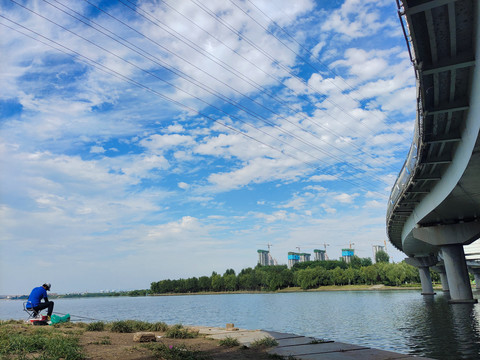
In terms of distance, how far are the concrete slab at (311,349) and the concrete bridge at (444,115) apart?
1193cm

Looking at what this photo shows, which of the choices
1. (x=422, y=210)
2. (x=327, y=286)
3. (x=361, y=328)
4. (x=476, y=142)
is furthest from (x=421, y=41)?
(x=327, y=286)

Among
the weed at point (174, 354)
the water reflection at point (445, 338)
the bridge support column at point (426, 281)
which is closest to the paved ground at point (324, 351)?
the weed at point (174, 354)

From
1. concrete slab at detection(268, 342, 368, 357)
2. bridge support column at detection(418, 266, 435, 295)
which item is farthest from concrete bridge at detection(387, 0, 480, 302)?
bridge support column at detection(418, 266, 435, 295)

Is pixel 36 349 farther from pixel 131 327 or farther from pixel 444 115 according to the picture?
Result: pixel 444 115

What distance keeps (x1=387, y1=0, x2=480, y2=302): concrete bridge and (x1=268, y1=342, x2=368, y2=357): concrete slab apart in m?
11.9

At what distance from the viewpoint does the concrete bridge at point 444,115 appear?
549 inches

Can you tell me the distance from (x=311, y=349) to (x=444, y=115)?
15.0 meters

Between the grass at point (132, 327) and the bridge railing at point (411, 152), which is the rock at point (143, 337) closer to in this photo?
the grass at point (132, 327)

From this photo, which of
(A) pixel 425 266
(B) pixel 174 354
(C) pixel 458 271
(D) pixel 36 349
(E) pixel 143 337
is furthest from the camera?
(A) pixel 425 266

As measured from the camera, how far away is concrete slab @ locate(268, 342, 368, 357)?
40.9 ft

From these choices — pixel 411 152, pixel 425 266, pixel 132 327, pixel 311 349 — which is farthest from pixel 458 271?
pixel 132 327

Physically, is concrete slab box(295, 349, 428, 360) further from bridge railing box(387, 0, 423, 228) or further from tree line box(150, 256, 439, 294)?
tree line box(150, 256, 439, 294)

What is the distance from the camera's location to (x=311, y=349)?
13070 mm

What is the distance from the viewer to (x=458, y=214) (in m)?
35.0
